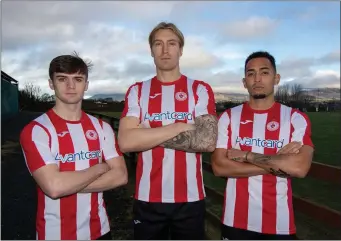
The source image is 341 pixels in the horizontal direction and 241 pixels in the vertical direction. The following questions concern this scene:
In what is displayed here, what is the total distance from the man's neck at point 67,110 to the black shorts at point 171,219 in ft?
2.84

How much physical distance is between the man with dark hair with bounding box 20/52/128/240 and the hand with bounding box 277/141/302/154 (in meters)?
1.26

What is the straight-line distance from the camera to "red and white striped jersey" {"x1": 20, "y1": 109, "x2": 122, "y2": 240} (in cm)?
241

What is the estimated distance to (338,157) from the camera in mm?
14430

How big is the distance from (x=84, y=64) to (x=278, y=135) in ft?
5.29

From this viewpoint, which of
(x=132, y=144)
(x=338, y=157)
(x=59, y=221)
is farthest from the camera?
(x=338, y=157)

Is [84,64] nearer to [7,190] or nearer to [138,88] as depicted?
[138,88]

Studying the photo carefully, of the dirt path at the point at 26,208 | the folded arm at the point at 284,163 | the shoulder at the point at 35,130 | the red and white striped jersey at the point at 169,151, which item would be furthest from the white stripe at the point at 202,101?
the dirt path at the point at 26,208

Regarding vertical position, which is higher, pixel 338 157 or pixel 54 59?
pixel 54 59

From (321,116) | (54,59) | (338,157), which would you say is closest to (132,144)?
(54,59)

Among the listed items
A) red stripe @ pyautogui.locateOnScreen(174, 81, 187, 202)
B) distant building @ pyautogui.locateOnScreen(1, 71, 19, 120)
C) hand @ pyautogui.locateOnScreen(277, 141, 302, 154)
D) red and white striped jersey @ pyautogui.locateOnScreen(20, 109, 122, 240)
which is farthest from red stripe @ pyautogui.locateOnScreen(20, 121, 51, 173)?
distant building @ pyautogui.locateOnScreen(1, 71, 19, 120)

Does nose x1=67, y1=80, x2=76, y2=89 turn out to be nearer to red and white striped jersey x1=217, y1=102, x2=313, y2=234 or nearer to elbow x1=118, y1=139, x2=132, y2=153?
elbow x1=118, y1=139, x2=132, y2=153

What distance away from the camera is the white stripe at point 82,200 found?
8.16 ft

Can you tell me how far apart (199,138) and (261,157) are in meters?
0.50

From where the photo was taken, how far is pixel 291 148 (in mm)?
2678
